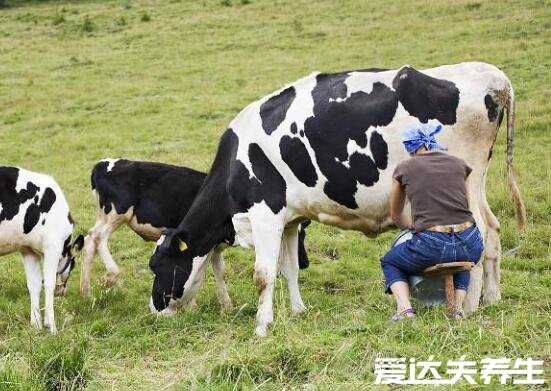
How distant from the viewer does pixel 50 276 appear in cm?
869

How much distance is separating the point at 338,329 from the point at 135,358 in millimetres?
1739

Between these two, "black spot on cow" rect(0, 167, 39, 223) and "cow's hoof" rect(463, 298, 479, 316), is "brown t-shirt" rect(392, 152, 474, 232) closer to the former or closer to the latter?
"cow's hoof" rect(463, 298, 479, 316)

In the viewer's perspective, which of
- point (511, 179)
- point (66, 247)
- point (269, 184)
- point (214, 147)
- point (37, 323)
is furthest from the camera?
point (214, 147)

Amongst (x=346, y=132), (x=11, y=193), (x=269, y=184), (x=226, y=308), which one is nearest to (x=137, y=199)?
(x=11, y=193)

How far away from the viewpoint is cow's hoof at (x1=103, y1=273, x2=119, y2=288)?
10.1 metres

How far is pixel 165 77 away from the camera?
24.6m

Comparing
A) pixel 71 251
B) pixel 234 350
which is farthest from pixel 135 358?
pixel 71 251

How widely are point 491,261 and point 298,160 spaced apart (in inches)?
84.7

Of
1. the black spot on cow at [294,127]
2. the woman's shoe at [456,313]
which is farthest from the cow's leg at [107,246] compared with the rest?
the woman's shoe at [456,313]

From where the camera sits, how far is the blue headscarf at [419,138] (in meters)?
6.59

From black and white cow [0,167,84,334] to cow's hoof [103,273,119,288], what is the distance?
3.55 ft

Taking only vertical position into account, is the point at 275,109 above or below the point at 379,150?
above

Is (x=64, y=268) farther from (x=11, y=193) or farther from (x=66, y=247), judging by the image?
(x=11, y=193)

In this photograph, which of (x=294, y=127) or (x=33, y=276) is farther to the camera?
(x=33, y=276)
